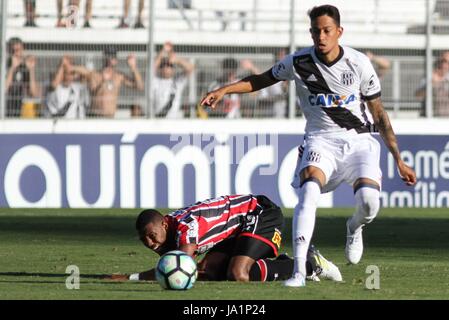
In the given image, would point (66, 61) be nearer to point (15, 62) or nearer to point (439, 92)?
point (15, 62)

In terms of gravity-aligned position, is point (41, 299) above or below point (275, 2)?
below

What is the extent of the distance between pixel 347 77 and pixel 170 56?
1362 cm

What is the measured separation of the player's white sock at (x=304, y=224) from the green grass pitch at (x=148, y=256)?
263 mm

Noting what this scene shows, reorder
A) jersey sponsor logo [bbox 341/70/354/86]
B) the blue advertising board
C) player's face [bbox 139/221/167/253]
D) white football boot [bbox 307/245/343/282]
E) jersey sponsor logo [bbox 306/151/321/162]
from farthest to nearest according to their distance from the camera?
the blue advertising board, white football boot [bbox 307/245/343/282], jersey sponsor logo [bbox 341/70/354/86], jersey sponsor logo [bbox 306/151/321/162], player's face [bbox 139/221/167/253]

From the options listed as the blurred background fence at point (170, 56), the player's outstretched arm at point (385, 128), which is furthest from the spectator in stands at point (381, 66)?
the player's outstretched arm at point (385, 128)

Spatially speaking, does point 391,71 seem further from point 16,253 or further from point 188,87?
point 16,253

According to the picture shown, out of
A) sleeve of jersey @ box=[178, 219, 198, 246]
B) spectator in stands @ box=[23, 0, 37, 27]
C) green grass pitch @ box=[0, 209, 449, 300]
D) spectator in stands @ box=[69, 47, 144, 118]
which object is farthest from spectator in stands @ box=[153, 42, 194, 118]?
sleeve of jersey @ box=[178, 219, 198, 246]

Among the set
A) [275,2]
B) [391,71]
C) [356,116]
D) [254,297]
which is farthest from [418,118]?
[254,297]

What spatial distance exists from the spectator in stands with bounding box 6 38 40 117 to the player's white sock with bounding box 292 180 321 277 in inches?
547

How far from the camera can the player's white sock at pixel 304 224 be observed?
1036 cm

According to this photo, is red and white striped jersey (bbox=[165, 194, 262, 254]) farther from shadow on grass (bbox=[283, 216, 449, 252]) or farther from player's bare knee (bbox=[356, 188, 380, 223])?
shadow on grass (bbox=[283, 216, 449, 252])

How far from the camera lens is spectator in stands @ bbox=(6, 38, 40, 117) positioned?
77.5ft

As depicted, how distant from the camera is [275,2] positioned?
25.8 meters

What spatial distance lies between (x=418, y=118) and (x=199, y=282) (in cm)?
1458
